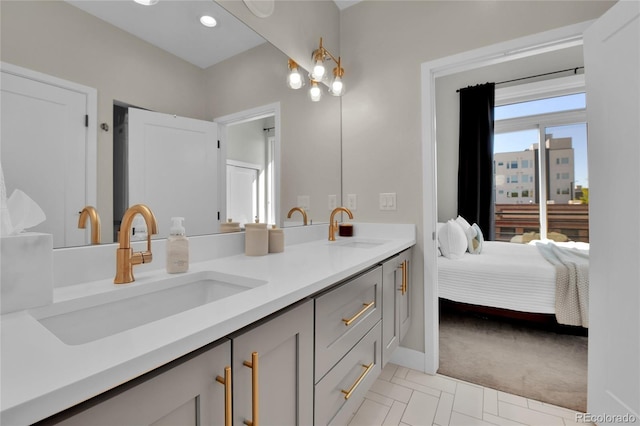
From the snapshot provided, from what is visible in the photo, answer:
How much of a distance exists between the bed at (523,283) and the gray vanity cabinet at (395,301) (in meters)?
0.87

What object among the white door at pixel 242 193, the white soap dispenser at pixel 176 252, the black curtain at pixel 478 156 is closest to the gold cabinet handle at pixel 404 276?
the white door at pixel 242 193

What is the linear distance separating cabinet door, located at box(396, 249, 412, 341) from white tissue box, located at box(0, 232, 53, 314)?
1.41 m

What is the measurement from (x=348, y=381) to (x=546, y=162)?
440cm

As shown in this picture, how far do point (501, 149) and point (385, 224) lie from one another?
10.9 ft

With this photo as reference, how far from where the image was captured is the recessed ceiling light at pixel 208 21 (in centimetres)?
122

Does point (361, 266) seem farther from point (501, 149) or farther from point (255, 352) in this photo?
point (501, 149)

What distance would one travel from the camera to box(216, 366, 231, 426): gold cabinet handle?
0.56 meters

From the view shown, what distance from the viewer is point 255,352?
2.09 feet

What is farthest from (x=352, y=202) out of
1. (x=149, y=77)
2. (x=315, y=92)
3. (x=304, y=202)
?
(x=149, y=77)

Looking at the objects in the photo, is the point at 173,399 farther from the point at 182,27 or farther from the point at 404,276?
the point at 404,276

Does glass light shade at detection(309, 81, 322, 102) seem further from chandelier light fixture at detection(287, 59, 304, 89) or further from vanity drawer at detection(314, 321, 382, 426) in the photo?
vanity drawer at detection(314, 321, 382, 426)

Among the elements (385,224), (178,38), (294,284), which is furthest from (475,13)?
(294,284)

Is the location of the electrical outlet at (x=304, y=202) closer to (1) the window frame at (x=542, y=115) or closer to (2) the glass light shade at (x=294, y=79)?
(2) the glass light shade at (x=294, y=79)

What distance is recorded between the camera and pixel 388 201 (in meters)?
2.02
